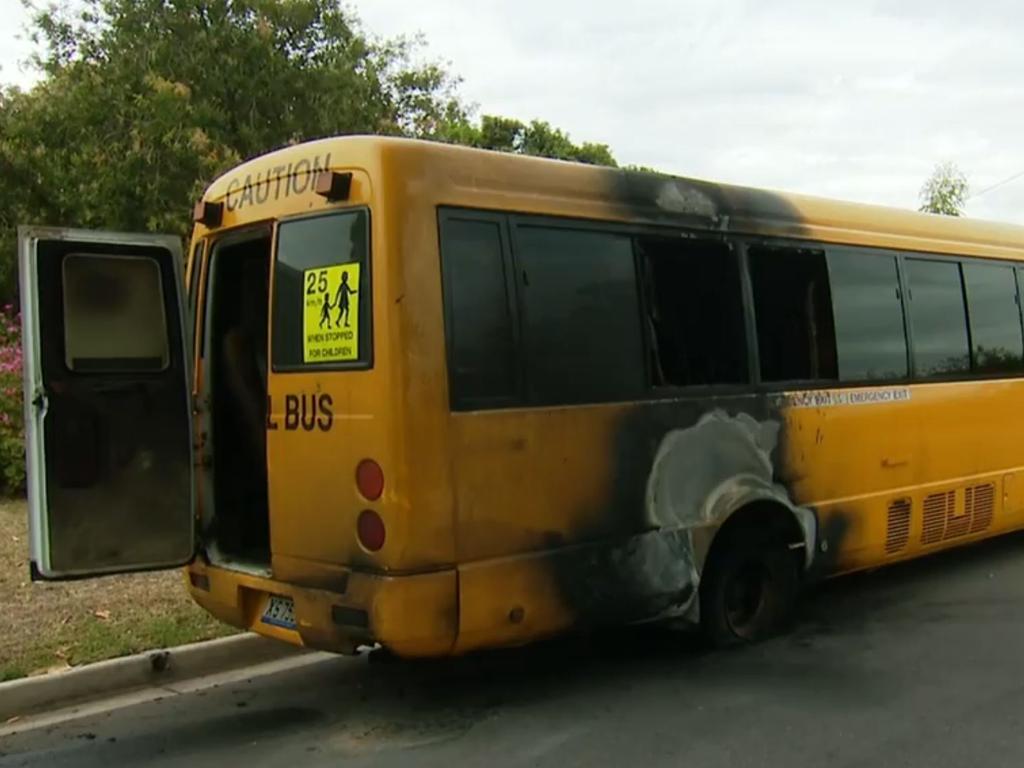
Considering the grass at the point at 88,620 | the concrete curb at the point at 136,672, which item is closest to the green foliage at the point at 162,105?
the grass at the point at 88,620

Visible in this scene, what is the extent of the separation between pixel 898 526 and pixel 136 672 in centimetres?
470

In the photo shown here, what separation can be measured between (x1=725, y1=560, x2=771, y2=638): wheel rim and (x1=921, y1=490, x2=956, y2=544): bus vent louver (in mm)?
1576

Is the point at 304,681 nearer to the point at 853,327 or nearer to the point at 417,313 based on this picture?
the point at 417,313

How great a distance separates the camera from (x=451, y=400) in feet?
15.0

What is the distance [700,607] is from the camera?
18.8 feet

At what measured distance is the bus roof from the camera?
4660 mm

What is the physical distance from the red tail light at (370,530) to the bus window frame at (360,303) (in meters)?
0.63

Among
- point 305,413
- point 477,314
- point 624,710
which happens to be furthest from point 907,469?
point 305,413

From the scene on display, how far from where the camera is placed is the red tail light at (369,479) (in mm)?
4461

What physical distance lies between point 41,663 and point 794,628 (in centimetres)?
432

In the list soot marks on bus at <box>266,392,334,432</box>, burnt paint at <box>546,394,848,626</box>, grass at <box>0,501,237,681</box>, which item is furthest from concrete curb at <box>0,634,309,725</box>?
burnt paint at <box>546,394,848,626</box>

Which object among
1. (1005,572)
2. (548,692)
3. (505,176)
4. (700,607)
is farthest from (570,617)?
(1005,572)

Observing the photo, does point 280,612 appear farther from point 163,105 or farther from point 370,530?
point 163,105

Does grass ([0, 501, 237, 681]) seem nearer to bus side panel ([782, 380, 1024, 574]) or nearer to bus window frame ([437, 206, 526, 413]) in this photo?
bus window frame ([437, 206, 526, 413])
